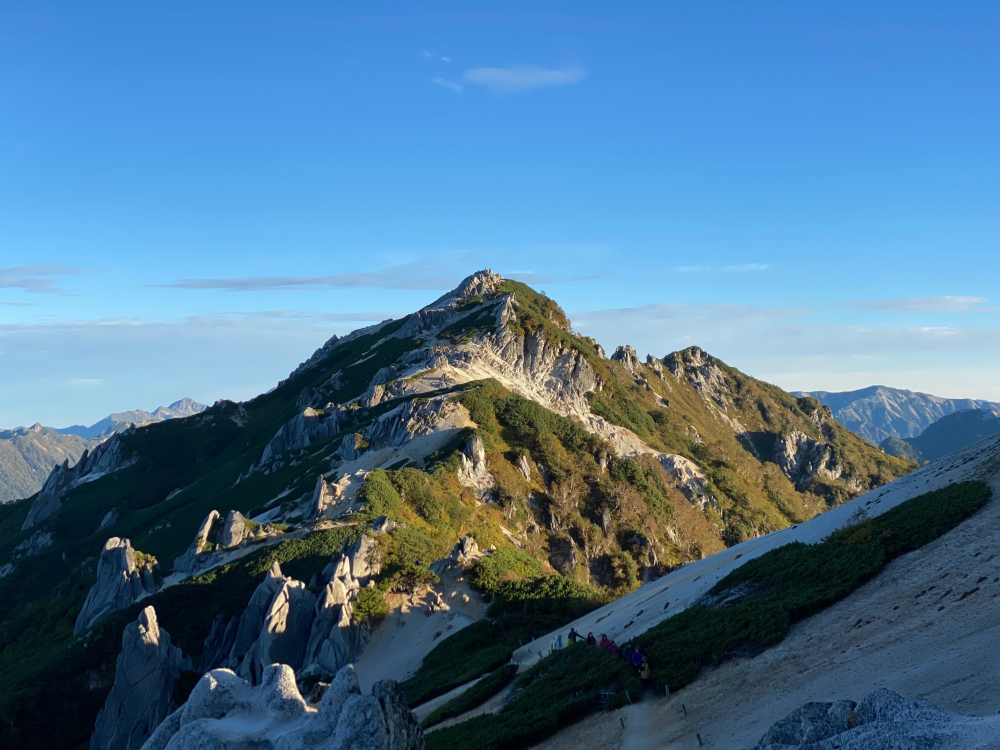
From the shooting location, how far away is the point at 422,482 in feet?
203

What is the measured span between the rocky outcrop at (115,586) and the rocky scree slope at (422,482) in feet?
8.29

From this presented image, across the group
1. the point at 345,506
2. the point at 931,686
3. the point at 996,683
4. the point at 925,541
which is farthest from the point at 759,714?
the point at 345,506

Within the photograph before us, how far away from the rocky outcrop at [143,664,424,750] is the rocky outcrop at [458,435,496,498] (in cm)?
4690

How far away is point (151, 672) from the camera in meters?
41.8

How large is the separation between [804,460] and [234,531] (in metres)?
121

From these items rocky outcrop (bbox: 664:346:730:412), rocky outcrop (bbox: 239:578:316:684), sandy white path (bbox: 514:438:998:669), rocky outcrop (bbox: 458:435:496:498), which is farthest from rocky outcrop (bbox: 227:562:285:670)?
rocky outcrop (bbox: 664:346:730:412)

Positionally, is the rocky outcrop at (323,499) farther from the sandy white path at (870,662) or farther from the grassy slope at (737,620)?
the sandy white path at (870,662)

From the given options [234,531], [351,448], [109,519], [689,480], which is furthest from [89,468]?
[689,480]

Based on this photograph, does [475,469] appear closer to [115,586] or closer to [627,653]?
[115,586]

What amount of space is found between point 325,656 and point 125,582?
22136 mm

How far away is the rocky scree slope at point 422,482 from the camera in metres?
52.3

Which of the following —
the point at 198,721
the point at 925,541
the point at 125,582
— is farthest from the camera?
the point at 125,582

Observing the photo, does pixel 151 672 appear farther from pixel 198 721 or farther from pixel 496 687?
pixel 198 721

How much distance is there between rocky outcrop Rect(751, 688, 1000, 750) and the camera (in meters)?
10.4
